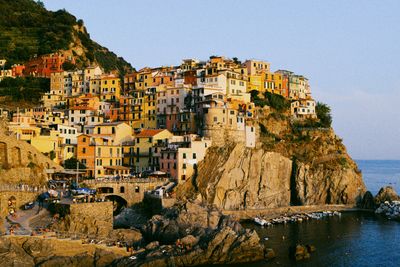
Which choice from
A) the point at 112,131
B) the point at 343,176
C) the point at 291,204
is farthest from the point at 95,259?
the point at 343,176

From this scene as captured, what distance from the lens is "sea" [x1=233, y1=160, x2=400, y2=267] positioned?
180ft

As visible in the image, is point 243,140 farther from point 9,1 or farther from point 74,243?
point 9,1

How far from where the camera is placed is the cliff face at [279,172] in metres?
74.5

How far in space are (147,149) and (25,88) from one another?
3309 centimetres

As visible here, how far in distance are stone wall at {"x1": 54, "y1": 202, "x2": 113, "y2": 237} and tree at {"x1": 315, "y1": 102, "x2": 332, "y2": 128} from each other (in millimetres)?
47850

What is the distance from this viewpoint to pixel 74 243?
1944 inches

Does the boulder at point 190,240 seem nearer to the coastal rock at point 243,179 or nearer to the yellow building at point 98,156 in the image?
the coastal rock at point 243,179

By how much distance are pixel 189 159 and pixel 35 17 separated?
2810 inches

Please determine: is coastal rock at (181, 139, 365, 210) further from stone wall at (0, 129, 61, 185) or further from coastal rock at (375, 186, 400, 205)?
stone wall at (0, 129, 61, 185)

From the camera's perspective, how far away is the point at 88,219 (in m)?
56.3

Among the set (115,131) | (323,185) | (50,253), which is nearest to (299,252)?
(50,253)

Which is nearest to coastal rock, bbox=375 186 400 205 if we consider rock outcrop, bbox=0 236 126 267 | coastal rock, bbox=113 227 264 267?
coastal rock, bbox=113 227 264 267

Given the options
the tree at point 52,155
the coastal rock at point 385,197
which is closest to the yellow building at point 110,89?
the tree at point 52,155

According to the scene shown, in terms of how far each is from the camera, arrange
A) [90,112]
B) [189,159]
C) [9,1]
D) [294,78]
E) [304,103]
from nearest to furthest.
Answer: [189,159] → [90,112] → [304,103] → [294,78] → [9,1]
